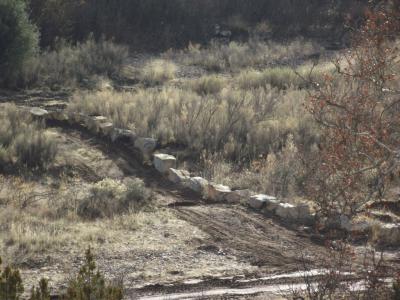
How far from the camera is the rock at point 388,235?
388 inches

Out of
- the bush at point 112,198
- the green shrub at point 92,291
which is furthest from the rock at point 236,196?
the green shrub at point 92,291

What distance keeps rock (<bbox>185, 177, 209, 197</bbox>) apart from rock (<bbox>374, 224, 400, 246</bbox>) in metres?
2.85

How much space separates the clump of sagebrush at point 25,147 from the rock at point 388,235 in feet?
18.4

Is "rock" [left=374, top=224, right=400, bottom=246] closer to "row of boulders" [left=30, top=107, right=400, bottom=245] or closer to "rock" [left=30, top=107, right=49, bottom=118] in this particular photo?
"row of boulders" [left=30, top=107, right=400, bottom=245]

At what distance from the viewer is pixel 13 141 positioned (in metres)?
12.6

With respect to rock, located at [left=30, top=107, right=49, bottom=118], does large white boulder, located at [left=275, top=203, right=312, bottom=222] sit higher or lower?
higher

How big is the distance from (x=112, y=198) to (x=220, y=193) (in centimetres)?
170

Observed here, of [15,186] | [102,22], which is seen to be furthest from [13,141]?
[102,22]

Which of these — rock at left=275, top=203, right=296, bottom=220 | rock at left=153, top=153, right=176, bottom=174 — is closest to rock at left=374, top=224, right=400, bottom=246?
rock at left=275, top=203, right=296, bottom=220

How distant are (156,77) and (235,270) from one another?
11.3 meters

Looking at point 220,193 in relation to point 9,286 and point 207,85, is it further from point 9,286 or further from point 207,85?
point 207,85

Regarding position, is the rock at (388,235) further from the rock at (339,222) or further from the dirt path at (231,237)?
the dirt path at (231,237)

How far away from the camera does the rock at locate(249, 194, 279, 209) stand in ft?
35.8

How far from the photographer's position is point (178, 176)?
12.0 meters
